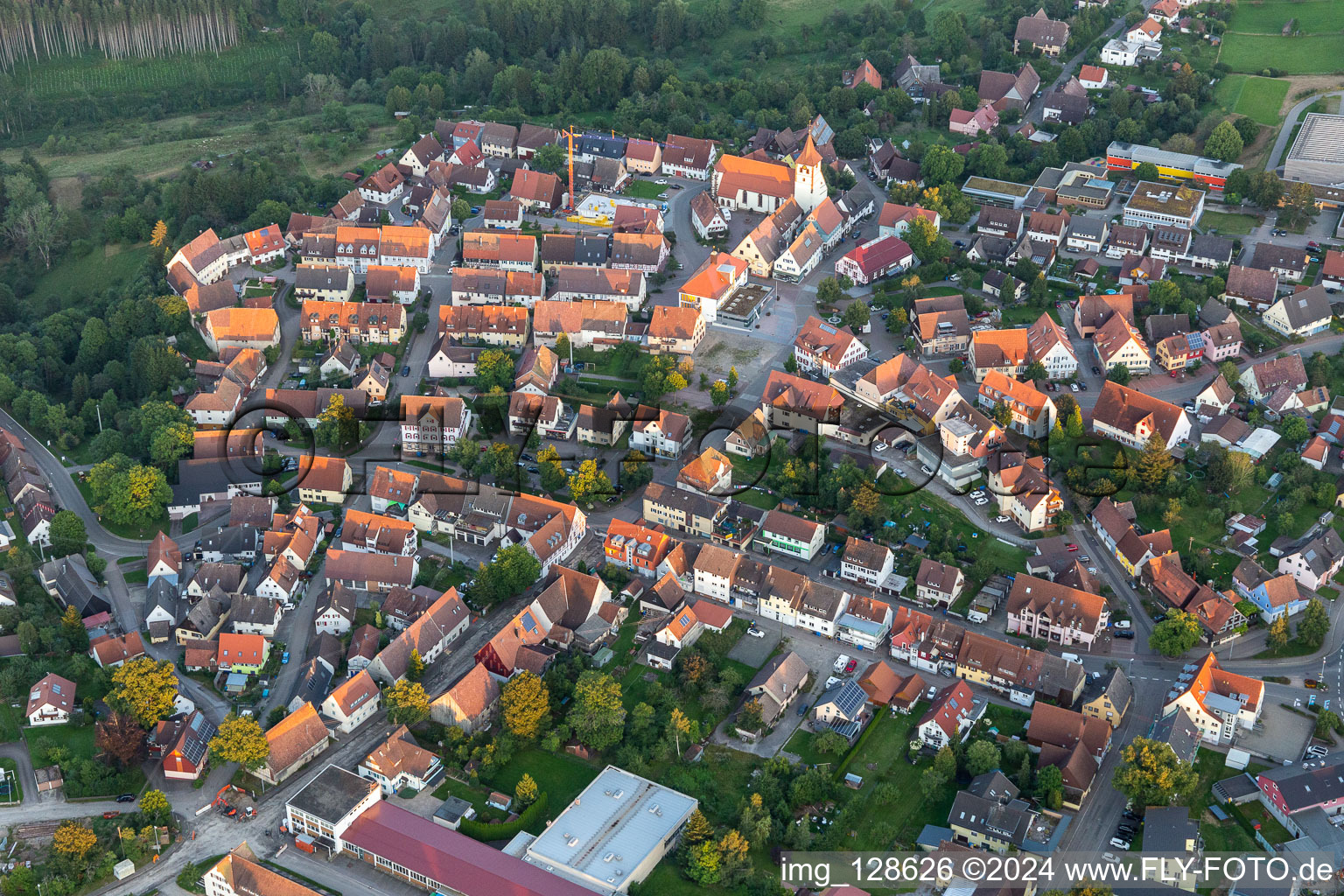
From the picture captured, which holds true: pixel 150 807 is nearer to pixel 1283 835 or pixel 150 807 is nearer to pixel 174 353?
pixel 174 353

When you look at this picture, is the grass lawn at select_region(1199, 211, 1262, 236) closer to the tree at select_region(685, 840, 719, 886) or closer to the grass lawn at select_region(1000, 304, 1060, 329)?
the grass lawn at select_region(1000, 304, 1060, 329)

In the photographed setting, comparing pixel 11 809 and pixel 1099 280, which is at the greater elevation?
pixel 1099 280

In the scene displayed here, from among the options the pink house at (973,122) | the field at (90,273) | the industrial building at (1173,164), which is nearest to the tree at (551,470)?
the field at (90,273)

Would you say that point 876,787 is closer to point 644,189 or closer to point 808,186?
point 808,186

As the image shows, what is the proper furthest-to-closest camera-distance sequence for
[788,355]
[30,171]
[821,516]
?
[30,171], [788,355], [821,516]

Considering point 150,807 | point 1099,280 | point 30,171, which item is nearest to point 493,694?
point 150,807

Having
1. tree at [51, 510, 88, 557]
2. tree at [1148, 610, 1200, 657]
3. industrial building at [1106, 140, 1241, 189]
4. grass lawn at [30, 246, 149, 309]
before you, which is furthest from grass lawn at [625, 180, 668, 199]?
tree at [1148, 610, 1200, 657]
